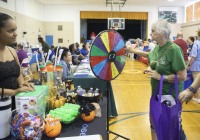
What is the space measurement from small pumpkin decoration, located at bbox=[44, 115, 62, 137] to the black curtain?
1425 centimetres

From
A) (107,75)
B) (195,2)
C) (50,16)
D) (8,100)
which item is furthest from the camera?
(50,16)

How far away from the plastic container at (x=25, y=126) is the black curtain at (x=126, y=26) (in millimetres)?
14356

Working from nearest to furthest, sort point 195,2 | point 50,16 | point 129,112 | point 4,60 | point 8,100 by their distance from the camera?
point 8,100 < point 4,60 < point 129,112 < point 195,2 < point 50,16

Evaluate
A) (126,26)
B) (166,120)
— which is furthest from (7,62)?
(126,26)

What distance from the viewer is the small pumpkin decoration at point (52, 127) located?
1180mm

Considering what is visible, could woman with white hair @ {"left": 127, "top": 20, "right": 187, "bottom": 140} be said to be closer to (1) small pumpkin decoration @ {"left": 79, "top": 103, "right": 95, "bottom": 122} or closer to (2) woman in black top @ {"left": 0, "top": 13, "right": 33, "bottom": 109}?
(1) small pumpkin decoration @ {"left": 79, "top": 103, "right": 95, "bottom": 122}

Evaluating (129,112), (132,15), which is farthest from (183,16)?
(129,112)

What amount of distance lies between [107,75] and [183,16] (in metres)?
13.1

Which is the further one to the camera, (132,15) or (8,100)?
(132,15)

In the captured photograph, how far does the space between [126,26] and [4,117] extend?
1492 cm

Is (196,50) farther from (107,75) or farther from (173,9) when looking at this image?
(173,9)

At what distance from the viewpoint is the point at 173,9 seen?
1320 cm

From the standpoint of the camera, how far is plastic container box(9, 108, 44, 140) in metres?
1.05

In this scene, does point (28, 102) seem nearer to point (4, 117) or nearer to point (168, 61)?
point (4, 117)
